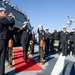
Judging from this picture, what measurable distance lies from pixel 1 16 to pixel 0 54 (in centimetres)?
115

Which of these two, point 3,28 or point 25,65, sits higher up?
point 3,28

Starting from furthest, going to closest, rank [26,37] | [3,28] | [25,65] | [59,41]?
[59,41], [26,37], [25,65], [3,28]

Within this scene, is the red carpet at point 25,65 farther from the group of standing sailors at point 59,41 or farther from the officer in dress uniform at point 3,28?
the group of standing sailors at point 59,41

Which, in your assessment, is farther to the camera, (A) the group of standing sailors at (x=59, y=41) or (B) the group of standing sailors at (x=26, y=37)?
(A) the group of standing sailors at (x=59, y=41)

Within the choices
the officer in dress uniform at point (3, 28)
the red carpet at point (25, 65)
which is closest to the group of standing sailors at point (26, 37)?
the officer in dress uniform at point (3, 28)

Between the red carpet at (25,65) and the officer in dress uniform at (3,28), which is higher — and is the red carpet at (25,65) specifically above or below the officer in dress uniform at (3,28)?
below

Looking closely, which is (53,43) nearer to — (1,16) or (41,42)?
(41,42)

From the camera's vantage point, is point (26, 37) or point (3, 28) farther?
point (26, 37)

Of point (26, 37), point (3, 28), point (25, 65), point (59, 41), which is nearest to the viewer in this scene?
point (3, 28)

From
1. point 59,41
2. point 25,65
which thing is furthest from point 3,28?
point 59,41

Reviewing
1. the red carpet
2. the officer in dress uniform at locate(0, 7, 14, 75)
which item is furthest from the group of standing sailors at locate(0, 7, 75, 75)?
the red carpet

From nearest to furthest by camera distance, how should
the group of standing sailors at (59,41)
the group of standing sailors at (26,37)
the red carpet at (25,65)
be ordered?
the group of standing sailors at (26,37)
the red carpet at (25,65)
the group of standing sailors at (59,41)

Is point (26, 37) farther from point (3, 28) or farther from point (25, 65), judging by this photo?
point (3, 28)

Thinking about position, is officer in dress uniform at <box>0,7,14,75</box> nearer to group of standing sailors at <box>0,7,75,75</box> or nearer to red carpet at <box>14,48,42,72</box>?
group of standing sailors at <box>0,7,75,75</box>
